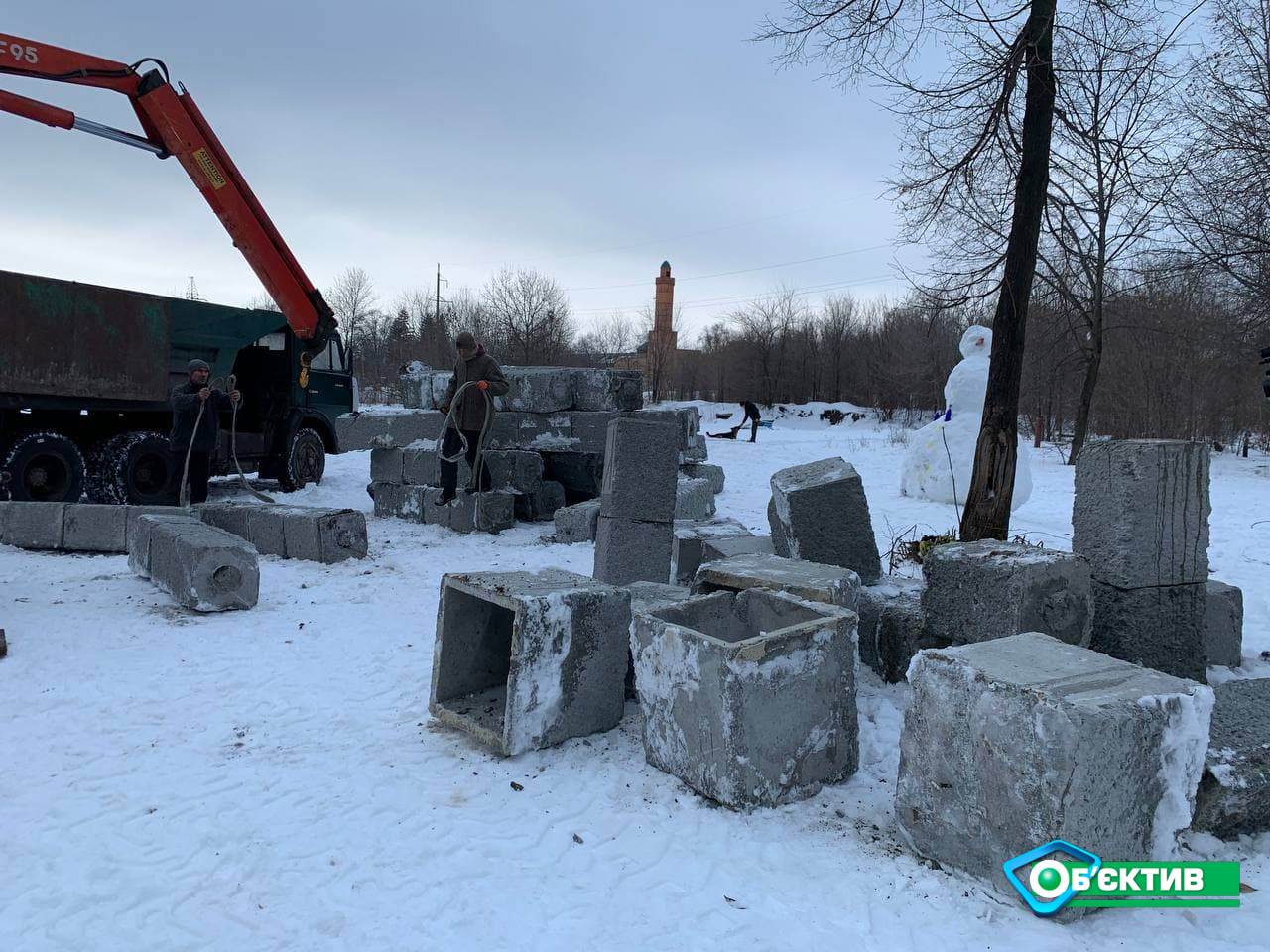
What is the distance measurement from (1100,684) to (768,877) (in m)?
1.27

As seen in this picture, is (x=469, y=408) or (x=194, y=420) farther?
(x=469, y=408)

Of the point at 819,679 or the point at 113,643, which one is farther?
the point at 113,643

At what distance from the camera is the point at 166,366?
971cm

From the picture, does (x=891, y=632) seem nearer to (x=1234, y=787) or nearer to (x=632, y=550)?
(x=1234, y=787)

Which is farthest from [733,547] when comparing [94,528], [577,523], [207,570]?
[94,528]

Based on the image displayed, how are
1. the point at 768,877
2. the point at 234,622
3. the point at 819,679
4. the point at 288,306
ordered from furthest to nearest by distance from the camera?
1. the point at 288,306
2. the point at 234,622
3. the point at 819,679
4. the point at 768,877

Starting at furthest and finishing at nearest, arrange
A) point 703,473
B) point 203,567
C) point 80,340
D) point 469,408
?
1. point 703,473
2. point 469,408
3. point 80,340
4. point 203,567

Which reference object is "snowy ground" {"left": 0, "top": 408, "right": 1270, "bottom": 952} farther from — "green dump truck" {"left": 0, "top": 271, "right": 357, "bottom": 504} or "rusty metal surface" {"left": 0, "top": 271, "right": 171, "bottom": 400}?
"rusty metal surface" {"left": 0, "top": 271, "right": 171, "bottom": 400}

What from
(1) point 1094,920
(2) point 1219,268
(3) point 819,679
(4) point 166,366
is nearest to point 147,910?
(3) point 819,679

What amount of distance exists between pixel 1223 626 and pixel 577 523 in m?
5.63

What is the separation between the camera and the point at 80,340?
8914 millimetres

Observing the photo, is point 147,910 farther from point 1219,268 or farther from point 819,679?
point 1219,268

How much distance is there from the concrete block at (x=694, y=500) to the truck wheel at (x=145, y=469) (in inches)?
223

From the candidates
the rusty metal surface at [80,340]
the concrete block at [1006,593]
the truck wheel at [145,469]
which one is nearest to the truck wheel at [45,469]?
the truck wheel at [145,469]
